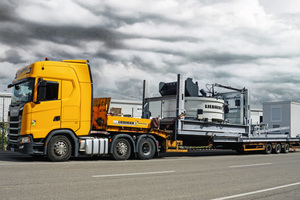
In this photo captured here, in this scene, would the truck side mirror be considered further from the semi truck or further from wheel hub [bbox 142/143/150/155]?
wheel hub [bbox 142/143/150/155]

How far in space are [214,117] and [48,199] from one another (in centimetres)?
1155

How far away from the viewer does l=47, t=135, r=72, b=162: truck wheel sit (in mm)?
11211

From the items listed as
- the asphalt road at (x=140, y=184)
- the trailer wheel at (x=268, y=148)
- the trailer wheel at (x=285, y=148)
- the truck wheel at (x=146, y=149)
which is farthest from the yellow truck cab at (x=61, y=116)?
the trailer wheel at (x=285, y=148)

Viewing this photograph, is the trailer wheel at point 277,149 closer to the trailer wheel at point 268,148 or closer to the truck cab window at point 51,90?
the trailer wheel at point 268,148

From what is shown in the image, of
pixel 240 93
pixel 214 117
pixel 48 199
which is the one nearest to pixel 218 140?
pixel 214 117

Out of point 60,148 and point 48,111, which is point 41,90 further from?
point 60,148

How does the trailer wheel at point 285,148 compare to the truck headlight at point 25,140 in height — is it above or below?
below

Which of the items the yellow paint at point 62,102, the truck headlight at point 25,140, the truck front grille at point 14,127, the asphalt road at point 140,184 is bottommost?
the asphalt road at point 140,184

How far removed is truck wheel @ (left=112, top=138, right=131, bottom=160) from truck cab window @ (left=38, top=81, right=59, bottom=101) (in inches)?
120

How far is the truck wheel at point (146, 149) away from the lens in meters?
13.5

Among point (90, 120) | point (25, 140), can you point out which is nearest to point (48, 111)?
point (25, 140)

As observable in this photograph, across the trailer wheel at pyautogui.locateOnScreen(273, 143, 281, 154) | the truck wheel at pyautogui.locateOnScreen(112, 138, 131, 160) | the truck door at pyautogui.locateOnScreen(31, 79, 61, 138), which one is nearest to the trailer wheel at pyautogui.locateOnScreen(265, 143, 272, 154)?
the trailer wheel at pyautogui.locateOnScreen(273, 143, 281, 154)

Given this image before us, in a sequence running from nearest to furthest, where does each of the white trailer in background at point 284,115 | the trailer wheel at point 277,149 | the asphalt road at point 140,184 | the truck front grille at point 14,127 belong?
the asphalt road at point 140,184
the truck front grille at point 14,127
the trailer wheel at point 277,149
the white trailer in background at point 284,115

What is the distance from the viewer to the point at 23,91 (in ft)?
38.0
